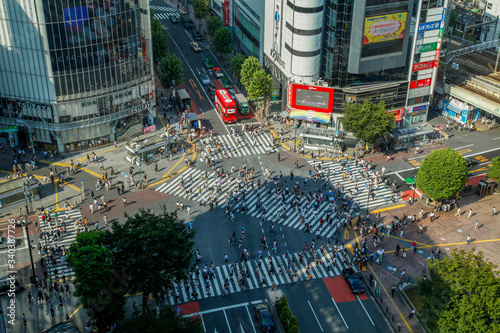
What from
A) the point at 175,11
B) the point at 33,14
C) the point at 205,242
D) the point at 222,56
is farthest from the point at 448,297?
the point at 175,11

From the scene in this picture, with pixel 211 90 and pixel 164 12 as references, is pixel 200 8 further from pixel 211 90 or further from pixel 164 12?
pixel 211 90

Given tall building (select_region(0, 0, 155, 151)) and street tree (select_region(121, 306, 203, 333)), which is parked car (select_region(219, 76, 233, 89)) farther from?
street tree (select_region(121, 306, 203, 333))

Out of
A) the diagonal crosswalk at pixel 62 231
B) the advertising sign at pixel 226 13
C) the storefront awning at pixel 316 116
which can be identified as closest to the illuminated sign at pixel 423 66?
the storefront awning at pixel 316 116

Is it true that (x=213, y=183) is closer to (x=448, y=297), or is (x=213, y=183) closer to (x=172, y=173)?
(x=172, y=173)

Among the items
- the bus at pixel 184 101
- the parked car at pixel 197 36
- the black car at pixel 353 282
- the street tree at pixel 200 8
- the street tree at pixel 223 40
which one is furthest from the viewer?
the parked car at pixel 197 36

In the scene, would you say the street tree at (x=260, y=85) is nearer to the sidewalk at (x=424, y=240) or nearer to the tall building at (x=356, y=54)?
the tall building at (x=356, y=54)

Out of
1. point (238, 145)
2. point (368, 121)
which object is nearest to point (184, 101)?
point (238, 145)
